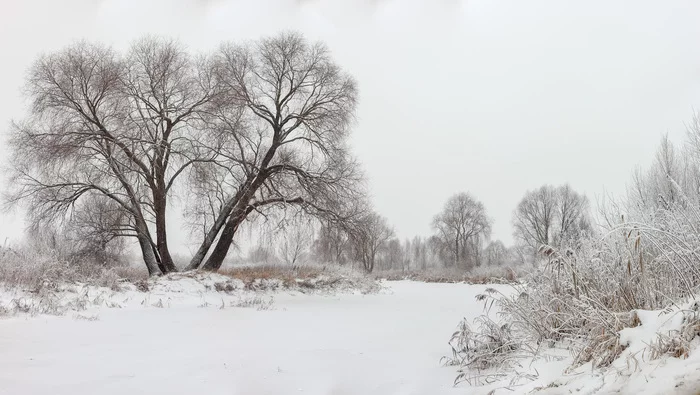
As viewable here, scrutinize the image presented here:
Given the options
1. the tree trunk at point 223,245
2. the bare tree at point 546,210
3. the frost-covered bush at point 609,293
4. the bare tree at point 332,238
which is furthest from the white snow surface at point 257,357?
the bare tree at point 546,210

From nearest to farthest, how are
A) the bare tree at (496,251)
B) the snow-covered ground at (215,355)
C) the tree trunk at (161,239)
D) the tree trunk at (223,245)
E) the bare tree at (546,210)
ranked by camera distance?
the snow-covered ground at (215,355) < the tree trunk at (161,239) < the tree trunk at (223,245) < the bare tree at (546,210) < the bare tree at (496,251)

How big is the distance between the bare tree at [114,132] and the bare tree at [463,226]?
40.2m

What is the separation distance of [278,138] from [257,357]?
11596mm

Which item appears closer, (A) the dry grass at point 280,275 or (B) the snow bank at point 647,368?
(B) the snow bank at point 647,368

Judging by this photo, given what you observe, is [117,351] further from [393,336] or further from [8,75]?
[8,75]

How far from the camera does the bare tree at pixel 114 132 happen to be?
1157 centimetres

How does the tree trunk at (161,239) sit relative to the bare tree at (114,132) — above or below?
below

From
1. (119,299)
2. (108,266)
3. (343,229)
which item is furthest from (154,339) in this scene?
(108,266)

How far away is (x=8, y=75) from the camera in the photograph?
10.7m

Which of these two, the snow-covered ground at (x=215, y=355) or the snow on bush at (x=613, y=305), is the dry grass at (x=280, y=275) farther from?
the snow on bush at (x=613, y=305)

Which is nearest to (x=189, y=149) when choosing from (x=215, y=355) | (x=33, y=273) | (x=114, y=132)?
(x=114, y=132)

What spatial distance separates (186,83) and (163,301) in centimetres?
846

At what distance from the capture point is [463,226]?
48969mm

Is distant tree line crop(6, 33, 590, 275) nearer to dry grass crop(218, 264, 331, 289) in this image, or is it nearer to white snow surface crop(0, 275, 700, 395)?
dry grass crop(218, 264, 331, 289)
